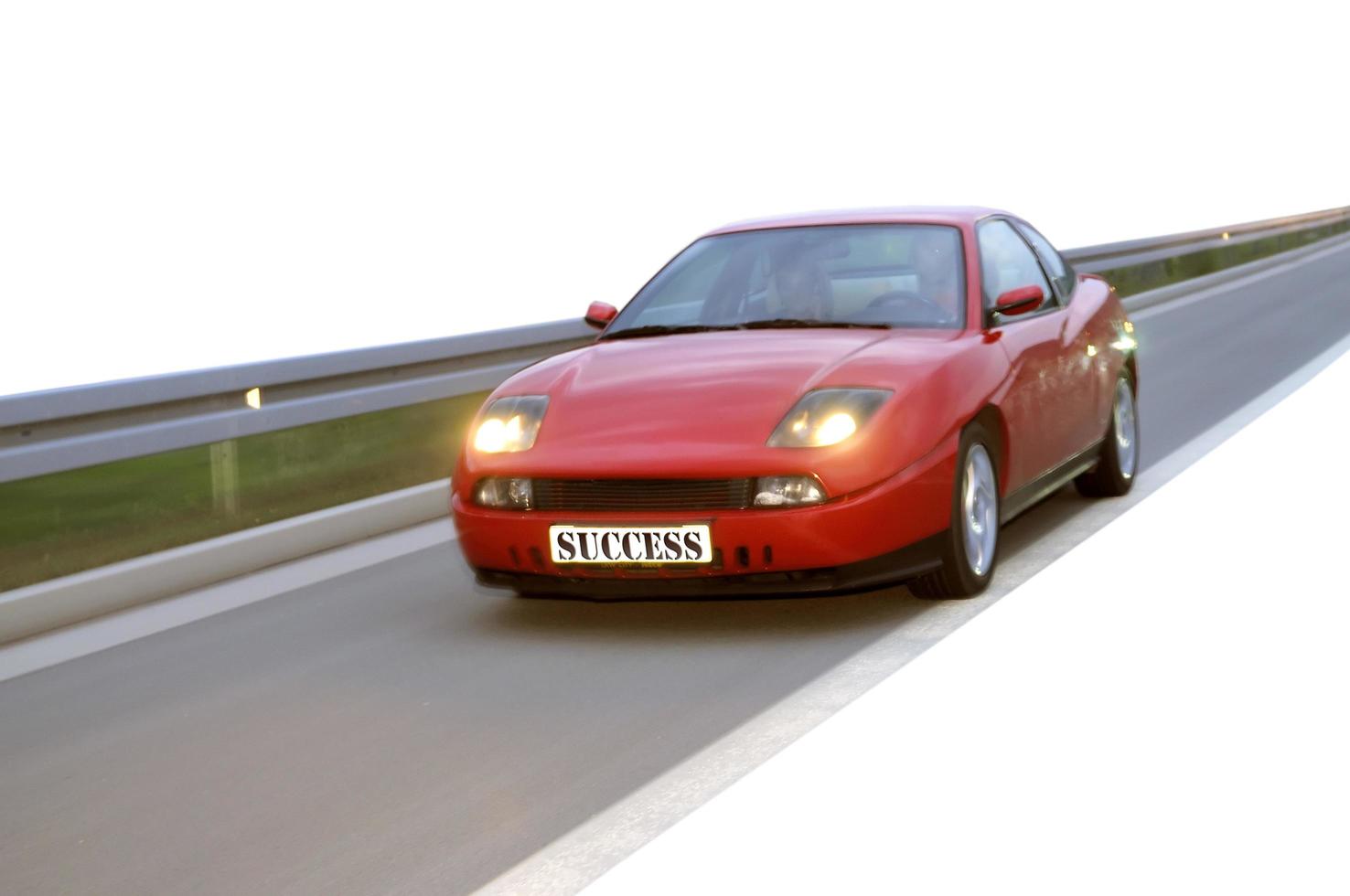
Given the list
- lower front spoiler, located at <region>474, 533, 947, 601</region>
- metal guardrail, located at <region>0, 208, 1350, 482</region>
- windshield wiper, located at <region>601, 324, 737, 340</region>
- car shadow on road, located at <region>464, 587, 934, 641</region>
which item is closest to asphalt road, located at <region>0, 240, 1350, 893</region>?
car shadow on road, located at <region>464, 587, 934, 641</region>

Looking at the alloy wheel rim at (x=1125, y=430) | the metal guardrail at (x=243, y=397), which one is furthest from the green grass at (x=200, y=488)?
the alloy wheel rim at (x=1125, y=430)

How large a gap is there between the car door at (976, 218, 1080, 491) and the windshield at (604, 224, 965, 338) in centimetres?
20

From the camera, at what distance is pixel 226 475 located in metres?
8.63

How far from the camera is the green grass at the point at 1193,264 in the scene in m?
27.9

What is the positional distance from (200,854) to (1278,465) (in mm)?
6484

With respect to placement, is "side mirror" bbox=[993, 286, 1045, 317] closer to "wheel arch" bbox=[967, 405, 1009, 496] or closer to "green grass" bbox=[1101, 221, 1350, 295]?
"wheel arch" bbox=[967, 405, 1009, 496]

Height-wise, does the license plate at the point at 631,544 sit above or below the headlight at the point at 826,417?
below

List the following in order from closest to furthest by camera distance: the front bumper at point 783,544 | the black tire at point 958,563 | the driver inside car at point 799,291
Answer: the front bumper at point 783,544 → the black tire at point 958,563 → the driver inside car at point 799,291

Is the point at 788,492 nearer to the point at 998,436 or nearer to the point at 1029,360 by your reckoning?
the point at 998,436

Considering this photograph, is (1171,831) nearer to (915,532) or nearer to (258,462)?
(915,532)

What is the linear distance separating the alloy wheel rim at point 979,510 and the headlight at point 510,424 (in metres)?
1.53

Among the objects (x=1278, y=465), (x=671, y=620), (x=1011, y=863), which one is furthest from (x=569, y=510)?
(x=1278, y=465)

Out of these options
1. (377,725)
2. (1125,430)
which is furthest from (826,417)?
(1125,430)

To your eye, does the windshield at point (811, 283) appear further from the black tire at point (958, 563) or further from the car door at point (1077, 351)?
the car door at point (1077, 351)
